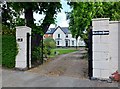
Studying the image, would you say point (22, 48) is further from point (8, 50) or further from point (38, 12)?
point (38, 12)

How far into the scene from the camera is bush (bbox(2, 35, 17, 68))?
44.5ft

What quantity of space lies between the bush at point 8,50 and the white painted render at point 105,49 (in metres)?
5.13

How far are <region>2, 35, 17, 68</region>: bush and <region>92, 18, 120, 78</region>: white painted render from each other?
513 centimetres

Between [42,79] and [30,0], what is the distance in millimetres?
7130

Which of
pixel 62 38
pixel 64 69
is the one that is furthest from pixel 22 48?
pixel 62 38

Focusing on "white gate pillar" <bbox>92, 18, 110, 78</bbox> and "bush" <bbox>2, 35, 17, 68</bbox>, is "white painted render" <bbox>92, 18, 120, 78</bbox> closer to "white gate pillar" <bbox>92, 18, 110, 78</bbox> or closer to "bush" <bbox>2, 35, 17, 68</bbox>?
"white gate pillar" <bbox>92, 18, 110, 78</bbox>

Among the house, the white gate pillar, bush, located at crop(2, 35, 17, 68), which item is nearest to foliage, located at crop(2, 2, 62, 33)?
bush, located at crop(2, 35, 17, 68)

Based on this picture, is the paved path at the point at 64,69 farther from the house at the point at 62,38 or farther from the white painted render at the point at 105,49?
the house at the point at 62,38

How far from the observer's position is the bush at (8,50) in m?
13.6

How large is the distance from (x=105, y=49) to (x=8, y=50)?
6112 millimetres

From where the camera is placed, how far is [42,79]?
34.4 feet

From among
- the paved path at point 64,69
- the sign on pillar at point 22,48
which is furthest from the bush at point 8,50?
the paved path at point 64,69

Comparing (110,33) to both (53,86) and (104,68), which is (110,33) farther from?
(53,86)

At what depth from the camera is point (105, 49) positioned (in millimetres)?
10234
